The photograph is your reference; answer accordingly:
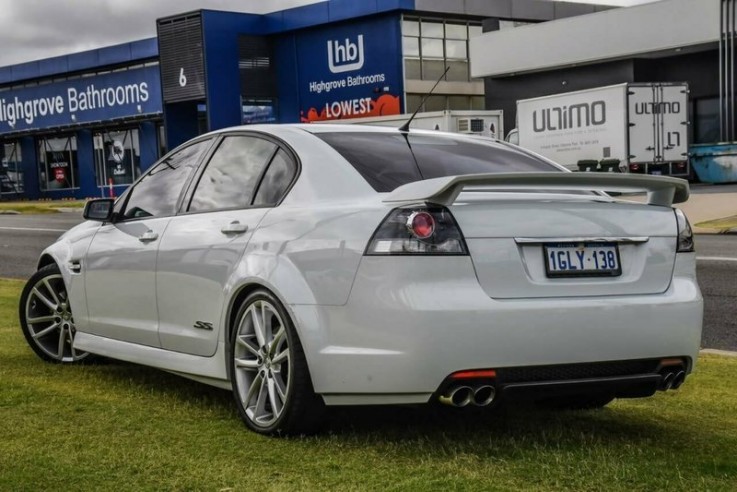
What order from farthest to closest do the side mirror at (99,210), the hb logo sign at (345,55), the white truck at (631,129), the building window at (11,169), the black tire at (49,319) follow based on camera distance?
the building window at (11,169), the hb logo sign at (345,55), the white truck at (631,129), the black tire at (49,319), the side mirror at (99,210)

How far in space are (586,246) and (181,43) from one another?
4280 centimetres

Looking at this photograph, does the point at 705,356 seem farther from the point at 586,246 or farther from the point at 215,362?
the point at 215,362

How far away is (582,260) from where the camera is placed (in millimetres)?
4320

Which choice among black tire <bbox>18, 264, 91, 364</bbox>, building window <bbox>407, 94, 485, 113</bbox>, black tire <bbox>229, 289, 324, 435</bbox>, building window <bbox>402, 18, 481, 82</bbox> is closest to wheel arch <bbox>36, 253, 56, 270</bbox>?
black tire <bbox>18, 264, 91, 364</bbox>

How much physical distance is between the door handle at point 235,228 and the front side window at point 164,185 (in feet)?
2.39

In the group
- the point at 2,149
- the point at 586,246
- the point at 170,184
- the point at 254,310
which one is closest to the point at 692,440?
the point at 586,246

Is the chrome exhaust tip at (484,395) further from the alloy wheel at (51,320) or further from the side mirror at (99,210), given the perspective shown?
the alloy wheel at (51,320)

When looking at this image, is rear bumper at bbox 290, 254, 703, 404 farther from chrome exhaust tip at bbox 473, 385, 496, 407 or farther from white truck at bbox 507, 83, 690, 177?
white truck at bbox 507, 83, 690, 177

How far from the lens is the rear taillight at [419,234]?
4.12 meters

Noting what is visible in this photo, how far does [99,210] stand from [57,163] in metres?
53.0

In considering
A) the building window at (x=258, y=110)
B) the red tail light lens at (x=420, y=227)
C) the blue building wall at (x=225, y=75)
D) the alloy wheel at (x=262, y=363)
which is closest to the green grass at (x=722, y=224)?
the alloy wheel at (x=262, y=363)

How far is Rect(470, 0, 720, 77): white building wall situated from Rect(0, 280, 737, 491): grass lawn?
30.2 m

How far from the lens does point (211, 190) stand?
17.8 feet

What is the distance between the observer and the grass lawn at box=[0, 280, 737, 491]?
12.8ft
